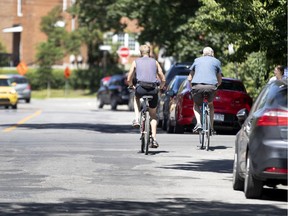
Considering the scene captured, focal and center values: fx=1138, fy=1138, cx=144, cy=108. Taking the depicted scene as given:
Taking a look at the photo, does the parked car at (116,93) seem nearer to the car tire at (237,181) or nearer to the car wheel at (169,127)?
the car wheel at (169,127)

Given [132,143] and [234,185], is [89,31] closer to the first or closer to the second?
[132,143]

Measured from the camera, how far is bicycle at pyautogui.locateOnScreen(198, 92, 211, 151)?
21.2 metres

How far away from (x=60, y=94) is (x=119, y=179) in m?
64.8

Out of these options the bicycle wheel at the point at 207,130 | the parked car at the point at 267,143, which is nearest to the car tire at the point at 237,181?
the parked car at the point at 267,143

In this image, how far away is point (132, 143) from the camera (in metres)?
22.7

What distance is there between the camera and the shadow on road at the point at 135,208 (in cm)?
1144

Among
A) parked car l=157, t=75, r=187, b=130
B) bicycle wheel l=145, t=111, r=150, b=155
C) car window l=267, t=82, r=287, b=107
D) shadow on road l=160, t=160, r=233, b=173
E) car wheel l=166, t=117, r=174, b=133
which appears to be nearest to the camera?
car window l=267, t=82, r=287, b=107

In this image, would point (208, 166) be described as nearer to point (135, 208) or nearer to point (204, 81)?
point (204, 81)

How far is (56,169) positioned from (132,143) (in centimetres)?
637

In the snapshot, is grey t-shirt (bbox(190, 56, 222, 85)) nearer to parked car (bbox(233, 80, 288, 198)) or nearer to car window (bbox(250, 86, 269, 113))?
car window (bbox(250, 86, 269, 113))

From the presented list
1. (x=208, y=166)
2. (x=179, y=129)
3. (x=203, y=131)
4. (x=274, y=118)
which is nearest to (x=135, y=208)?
(x=274, y=118)

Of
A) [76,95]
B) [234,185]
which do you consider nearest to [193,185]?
[234,185]

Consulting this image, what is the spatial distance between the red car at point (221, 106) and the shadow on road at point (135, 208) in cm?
1434

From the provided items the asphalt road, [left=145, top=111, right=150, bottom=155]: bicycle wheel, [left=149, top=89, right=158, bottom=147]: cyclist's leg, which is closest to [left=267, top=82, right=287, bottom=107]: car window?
the asphalt road
